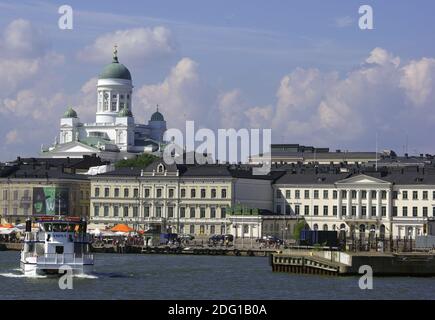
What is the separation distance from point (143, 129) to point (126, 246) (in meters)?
80.6

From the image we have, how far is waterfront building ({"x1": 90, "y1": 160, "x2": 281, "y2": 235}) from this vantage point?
122312 millimetres

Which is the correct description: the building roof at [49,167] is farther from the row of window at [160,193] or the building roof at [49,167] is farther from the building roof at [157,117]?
the building roof at [157,117]

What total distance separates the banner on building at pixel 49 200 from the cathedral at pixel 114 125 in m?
37.0

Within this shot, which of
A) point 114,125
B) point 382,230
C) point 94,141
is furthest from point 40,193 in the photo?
point 114,125

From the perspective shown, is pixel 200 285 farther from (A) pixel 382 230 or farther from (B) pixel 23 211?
(B) pixel 23 211

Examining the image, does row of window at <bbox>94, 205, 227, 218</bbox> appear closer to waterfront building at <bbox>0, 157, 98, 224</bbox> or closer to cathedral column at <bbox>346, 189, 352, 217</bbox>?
waterfront building at <bbox>0, 157, 98, 224</bbox>

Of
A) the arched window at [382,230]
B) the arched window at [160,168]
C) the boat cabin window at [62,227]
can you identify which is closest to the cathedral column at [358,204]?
the arched window at [382,230]

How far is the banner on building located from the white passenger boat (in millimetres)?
65127

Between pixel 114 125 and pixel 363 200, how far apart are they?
56.8 m

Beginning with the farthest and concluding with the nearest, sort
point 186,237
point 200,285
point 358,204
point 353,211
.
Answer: point 353,211 < point 358,204 < point 186,237 < point 200,285

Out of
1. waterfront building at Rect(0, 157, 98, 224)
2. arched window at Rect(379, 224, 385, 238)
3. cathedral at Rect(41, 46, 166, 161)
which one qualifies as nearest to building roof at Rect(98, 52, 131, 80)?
cathedral at Rect(41, 46, 166, 161)

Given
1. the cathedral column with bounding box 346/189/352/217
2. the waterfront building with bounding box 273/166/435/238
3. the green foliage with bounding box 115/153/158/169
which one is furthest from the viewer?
the green foliage with bounding box 115/153/158/169

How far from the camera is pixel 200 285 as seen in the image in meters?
60.6

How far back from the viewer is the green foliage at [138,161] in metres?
148
